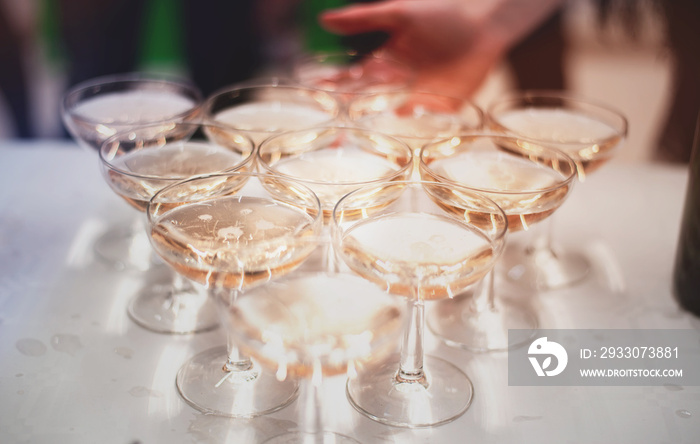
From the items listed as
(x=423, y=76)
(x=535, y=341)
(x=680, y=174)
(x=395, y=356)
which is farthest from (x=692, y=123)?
(x=395, y=356)

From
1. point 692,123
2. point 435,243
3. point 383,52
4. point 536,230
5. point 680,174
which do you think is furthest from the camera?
point 692,123

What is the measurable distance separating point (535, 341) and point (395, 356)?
181 mm

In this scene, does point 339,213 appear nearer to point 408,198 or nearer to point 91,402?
point 408,198

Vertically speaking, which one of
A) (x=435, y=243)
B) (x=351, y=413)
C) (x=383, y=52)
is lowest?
→ (x=351, y=413)

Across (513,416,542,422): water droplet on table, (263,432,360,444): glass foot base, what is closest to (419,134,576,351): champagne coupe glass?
(513,416,542,422): water droplet on table

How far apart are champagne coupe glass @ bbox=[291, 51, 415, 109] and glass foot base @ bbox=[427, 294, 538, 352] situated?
0.48 meters

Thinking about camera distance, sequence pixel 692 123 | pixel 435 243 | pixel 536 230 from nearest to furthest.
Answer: pixel 435 243, pixel 536 230, pixel 692 123

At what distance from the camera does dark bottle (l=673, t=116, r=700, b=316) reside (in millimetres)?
930

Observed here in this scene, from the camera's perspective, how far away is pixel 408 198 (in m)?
0.84

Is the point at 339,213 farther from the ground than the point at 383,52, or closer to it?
closer to it

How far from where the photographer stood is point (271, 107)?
1.26 m

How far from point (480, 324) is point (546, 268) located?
0.19 metres

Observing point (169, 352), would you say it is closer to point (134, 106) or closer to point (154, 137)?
point (154, 137)

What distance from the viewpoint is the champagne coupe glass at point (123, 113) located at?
1.10 metres
